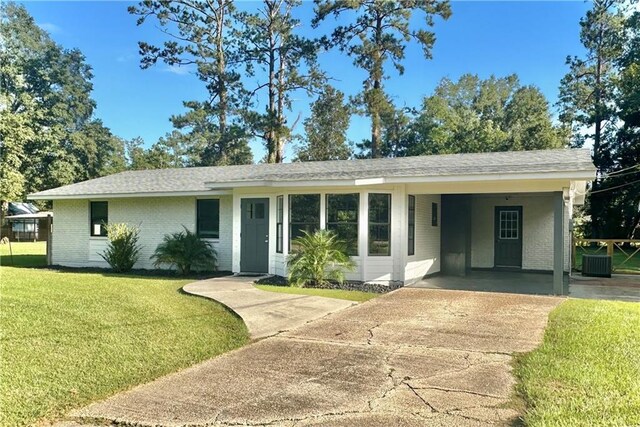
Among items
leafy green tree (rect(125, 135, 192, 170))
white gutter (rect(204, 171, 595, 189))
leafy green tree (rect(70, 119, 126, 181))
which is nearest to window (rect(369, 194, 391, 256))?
white gutter (rect(204, 171, 595, 189))

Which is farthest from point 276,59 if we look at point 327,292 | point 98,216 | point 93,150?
point 327,292

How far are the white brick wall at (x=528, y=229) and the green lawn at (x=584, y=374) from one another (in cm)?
805

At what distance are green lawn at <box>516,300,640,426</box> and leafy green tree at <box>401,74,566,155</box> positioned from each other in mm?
25103

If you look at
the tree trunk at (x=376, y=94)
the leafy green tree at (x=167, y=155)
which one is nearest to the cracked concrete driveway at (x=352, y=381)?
the tree trunk at (x=376, y=94)

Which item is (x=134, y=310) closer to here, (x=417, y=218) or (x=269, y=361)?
(x=269, y=361)

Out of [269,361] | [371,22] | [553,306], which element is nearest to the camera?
[269,361]

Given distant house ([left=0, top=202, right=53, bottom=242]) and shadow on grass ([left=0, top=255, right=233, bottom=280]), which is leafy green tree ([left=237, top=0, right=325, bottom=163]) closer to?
shadow on grass ([left=0, top=255, right=233, bottom=280])

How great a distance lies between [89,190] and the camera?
16.0 metres

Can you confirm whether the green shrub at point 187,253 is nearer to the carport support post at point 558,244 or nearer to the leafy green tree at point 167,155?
the carport support post at point 558,244

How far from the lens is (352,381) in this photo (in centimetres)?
442

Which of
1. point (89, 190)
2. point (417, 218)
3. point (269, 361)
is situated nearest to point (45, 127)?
point (89, 190)

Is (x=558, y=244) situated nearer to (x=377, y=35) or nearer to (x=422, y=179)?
(x=422, y=179)

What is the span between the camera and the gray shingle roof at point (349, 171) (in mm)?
10125

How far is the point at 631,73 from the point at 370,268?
21.9 meters
